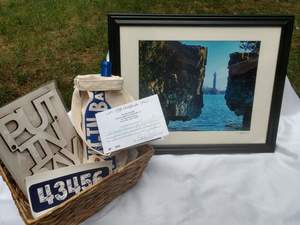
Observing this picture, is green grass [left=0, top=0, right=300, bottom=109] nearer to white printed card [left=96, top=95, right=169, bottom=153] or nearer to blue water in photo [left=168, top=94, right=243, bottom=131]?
blue water in photo [left=168, top=94, right=243, bottom=131]

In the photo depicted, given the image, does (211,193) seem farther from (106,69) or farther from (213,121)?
(106,69)

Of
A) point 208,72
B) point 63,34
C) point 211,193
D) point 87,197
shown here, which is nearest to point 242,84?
point 208,72

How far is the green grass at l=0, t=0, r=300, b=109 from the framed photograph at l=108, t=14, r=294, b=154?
4.09 feet

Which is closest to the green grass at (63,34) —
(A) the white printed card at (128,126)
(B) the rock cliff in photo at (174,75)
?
(B) the rock cliff in photo at (174,75)

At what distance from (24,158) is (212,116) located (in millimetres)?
388

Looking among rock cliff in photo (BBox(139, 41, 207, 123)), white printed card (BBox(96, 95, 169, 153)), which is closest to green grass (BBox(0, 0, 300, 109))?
rock cliff in photo (BBox(139, 41, 207, 123))

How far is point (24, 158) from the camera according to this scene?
2.26 ft

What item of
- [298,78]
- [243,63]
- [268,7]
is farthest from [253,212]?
[268,7]

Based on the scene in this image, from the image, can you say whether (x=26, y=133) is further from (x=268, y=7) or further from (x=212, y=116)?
(x=268, y=7)

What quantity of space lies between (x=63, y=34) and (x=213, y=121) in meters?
2.05

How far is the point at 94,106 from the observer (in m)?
0.74

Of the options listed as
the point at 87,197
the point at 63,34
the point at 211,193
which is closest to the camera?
the point at 87,197

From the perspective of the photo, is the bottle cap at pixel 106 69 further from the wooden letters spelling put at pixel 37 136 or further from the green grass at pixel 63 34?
the green grass at pixel 63 34

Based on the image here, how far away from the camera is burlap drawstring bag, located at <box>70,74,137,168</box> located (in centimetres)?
72
